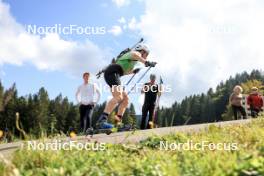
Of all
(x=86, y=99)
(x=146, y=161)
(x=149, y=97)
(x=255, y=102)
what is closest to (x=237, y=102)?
(x=255, y=102)

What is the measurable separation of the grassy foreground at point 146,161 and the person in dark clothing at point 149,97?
6817 millimetres

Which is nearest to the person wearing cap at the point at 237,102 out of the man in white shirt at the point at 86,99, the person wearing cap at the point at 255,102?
the person wearing cap at the point at 255,102

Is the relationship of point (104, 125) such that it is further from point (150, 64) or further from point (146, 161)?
point (146, 161)

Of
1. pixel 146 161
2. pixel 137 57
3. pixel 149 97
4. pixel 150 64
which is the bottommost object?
pixel 146 161

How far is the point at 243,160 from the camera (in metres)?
5.61

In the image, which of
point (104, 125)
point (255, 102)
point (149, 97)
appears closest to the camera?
point (104, 125)

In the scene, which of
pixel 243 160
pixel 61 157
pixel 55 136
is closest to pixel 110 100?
pixel 55 136

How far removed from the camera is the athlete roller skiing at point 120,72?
1205 cm

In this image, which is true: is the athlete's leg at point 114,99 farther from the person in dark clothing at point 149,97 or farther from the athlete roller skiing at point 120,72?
the person in dark clothing at point 149,97

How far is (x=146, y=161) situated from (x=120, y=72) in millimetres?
6146

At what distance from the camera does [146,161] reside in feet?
20.9

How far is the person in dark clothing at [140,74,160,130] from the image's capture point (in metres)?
14.8

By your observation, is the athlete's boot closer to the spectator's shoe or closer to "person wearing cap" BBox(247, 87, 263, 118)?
the spectator's shoe

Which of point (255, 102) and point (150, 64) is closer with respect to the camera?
point (150, 64)
